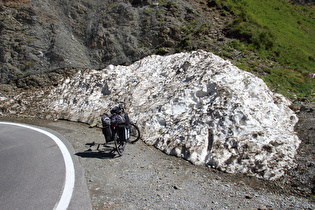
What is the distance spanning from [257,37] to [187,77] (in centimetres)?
970

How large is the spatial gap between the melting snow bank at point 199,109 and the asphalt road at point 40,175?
9.11 feet

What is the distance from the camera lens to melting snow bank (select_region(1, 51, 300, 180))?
19.3ft

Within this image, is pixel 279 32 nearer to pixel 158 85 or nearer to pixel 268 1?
pixel 268 1

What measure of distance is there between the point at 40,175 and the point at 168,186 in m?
2.97

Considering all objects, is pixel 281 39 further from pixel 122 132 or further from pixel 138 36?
pixel 122 132

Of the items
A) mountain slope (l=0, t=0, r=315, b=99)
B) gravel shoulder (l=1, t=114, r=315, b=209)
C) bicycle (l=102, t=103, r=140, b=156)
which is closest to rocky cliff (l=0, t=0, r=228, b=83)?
mountain slope (l=0, t=0, r=315, b=99)

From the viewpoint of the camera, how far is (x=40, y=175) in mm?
5297

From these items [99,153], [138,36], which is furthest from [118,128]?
[138,36]

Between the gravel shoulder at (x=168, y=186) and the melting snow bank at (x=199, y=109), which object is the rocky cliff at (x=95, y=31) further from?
the gravel shoulder at (x=168, y=186)

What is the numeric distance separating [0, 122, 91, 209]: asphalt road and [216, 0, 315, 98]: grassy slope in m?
9.94

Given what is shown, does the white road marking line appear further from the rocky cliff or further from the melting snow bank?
the rocky cliff

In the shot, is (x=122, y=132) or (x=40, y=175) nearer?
(x=40, y=175)

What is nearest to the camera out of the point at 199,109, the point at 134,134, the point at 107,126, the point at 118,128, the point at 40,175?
the point at 40,175

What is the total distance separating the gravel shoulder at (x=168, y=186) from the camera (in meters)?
4.09
